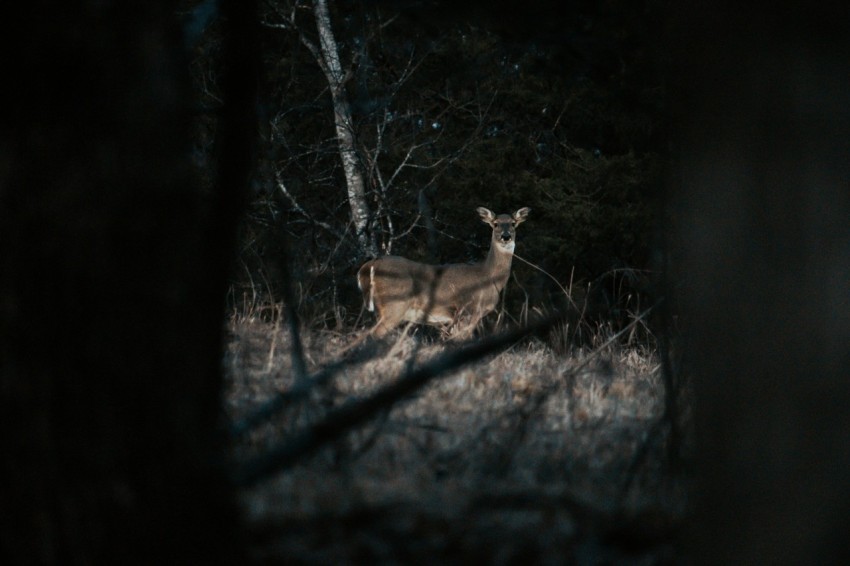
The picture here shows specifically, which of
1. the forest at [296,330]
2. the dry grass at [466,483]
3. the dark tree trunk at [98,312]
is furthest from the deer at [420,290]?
the dark tree trunk at [98,312]

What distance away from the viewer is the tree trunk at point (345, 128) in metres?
14.6

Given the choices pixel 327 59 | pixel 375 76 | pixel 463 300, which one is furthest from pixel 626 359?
pixel 375 76

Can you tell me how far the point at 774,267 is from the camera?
1280 mm

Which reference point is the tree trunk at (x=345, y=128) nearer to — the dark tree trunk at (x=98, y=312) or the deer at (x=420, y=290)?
the deer at (x=420, y=290)

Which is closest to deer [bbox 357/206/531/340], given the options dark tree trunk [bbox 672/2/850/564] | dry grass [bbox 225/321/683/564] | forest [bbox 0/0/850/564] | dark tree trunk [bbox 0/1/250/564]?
dry grass [bbox 225/321/683/564]

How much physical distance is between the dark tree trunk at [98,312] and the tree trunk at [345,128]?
12.4 meters

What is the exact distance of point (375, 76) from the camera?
16.8 m

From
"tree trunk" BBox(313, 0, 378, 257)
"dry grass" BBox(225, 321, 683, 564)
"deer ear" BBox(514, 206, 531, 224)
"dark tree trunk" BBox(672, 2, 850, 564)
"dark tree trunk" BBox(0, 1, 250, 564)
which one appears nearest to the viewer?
"dark tree trunk" BBox(672, 2, 850, 564)

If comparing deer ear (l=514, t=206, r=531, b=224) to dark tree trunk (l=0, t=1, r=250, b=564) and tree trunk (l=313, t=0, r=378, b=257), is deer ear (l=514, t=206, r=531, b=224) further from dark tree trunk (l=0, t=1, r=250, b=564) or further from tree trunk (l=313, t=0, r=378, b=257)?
dark tree trunk (l=0, t=1, r=250, b=564)

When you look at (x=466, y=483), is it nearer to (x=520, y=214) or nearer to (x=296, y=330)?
(x=296, y=330)

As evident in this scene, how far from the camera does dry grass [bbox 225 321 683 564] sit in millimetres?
2082

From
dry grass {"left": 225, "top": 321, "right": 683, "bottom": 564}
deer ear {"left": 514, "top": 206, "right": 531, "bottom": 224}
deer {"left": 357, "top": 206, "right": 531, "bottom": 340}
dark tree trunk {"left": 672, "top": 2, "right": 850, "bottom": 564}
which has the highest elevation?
dark tree trunk {"left": 672, "top": 2, "right": 850, "bottom": 564}

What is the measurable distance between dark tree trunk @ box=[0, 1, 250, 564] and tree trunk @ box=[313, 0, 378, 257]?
40.5ft

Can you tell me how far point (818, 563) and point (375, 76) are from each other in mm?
15903
